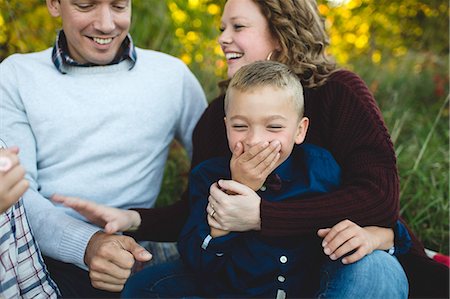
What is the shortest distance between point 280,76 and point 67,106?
928 mm

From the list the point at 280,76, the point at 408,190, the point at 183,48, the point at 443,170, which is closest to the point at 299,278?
the point at 280,76

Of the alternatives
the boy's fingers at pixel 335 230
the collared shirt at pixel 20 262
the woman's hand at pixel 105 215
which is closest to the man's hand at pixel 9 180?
the collared shirt at pixel 20 262

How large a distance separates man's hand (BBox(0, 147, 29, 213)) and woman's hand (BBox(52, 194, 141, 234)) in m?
0.39

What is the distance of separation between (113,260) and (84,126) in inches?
27.0

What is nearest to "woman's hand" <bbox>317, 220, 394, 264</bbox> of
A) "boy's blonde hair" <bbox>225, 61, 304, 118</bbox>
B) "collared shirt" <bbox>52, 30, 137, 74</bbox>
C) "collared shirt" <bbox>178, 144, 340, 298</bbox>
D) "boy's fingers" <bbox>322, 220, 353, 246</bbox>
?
"boy's fingers" <bbox>322, 220, 353, 246</bbox>

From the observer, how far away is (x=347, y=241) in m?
1.82

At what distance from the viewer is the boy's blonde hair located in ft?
6.22

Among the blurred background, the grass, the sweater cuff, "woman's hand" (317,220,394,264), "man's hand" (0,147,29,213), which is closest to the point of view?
"man's hand" (0,147,29,213)

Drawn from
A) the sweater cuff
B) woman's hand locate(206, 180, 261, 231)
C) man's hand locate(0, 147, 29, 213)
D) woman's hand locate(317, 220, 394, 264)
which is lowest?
the sweater cuff

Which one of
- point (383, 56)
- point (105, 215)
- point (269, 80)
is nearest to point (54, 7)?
point (105, 215)

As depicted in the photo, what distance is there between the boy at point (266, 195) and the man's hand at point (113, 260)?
218 mm

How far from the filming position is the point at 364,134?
6.69ft

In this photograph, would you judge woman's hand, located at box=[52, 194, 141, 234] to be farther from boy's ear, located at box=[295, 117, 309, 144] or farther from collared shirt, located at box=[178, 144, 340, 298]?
boy's ear, located at box=[295, 117, 309, 144]

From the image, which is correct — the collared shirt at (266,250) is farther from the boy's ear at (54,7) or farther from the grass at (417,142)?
the grass at (417,142)
